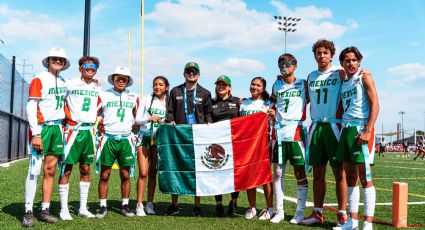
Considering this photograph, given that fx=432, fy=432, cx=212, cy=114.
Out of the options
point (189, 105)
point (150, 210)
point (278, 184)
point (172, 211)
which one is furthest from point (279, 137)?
point (150, 210)

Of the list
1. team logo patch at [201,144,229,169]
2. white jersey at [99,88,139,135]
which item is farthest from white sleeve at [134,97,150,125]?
team logo patch at [201,144,229,169]

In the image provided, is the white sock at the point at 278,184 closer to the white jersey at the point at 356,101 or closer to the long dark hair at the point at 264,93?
the long dark hair at the point at 264,93

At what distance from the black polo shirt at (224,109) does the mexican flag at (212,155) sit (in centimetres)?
23

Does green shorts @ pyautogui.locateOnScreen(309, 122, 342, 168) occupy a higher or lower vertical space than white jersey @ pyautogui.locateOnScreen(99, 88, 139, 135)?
lower

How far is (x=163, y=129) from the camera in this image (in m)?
6.47

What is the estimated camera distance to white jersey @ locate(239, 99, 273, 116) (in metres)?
6.48

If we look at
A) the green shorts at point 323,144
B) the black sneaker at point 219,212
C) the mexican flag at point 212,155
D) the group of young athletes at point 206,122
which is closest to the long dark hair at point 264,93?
the group of young athletes at point 206,122

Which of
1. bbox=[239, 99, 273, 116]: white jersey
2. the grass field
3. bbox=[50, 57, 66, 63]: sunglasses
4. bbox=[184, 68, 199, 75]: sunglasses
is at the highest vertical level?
bbox=[50, 57, 66, 63]: sunglasses

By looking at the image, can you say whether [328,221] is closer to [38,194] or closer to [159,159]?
[159,159]

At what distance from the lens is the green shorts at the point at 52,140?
5703 millimetres

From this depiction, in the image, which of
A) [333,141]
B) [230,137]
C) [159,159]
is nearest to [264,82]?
[230,137]

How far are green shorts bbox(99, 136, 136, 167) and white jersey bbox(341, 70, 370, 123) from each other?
308 cm

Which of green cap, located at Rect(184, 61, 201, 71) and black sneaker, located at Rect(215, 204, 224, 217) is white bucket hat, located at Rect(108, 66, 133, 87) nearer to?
green cap, located at Rect(184, 61, 201, 71)

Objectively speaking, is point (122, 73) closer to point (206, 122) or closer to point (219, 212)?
point (206, 122)
